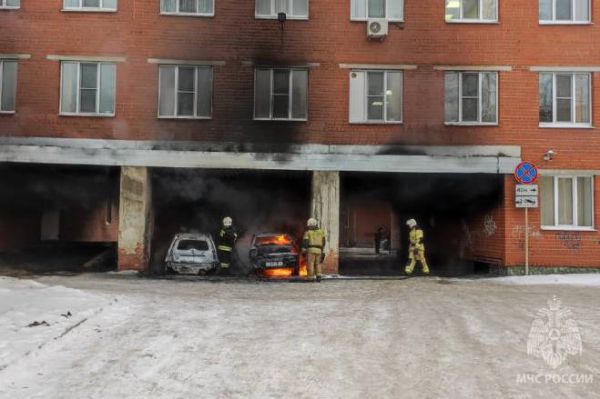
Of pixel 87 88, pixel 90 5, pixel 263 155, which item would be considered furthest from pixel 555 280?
pixel 90 5

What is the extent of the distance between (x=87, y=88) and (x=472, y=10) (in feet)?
40.1

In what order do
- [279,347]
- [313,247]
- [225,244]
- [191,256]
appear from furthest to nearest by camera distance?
[191,256] → [225,244] → [313,247] → [279,347]

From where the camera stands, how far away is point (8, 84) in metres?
17.2

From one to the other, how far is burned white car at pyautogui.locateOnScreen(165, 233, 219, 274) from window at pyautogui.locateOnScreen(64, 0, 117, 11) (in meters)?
7.43

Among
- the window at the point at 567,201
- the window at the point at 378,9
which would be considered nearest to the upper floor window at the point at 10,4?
A: the window at the point at 378,9

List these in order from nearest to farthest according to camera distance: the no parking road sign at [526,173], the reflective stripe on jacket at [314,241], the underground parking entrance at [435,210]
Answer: the reflective stripe on jacket at [314,241]
the no parking road sign at [526,173]
the underground parking entrance at [435,210]

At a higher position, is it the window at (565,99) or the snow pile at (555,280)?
the window at (565,99)

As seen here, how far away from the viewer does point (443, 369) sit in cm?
638

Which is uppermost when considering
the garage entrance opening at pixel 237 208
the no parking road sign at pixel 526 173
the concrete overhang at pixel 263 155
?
the concrete overhang at pixel 263 155

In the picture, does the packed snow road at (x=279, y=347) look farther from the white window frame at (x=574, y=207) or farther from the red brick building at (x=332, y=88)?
the red brick building at (x=332, y=88)

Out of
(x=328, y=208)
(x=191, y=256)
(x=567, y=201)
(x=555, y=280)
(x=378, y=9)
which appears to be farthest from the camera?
(x=378, y=9)

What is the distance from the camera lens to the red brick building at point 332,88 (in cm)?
1692

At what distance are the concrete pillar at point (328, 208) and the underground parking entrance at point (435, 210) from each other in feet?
3.29

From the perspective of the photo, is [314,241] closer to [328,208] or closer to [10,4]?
[328,208]
